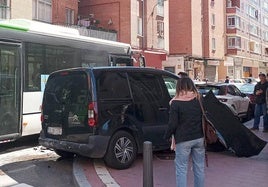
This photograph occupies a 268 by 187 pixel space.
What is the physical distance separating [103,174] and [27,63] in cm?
395

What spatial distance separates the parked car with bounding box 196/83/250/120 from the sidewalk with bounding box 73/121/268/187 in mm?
5683

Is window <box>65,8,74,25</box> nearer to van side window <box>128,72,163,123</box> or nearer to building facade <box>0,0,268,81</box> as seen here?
building facade <box>0,0,268,81</box>

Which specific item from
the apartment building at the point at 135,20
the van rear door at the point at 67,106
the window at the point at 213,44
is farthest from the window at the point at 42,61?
the window at the point at 213,44

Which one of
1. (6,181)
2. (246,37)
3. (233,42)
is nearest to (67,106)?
(6,181)

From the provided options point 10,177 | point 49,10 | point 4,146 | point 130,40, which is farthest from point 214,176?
point 130,40

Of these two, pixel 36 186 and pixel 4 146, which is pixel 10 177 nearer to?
pixel 36 186

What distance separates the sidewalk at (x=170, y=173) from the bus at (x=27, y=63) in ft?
6.14

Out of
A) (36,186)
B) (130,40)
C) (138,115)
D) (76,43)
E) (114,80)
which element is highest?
(130,40)

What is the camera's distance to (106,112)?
23.5 feet

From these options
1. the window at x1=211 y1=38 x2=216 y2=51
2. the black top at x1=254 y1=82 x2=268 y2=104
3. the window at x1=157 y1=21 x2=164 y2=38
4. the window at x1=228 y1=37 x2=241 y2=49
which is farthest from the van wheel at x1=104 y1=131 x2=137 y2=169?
the window at x1=228 y1=37 x2=241 y2=49

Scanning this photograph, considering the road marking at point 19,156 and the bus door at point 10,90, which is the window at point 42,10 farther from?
the road marking at point 19,156

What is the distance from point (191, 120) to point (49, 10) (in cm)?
2320

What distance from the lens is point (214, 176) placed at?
6.76 metres

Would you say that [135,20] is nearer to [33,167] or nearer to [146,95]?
[146,95]
